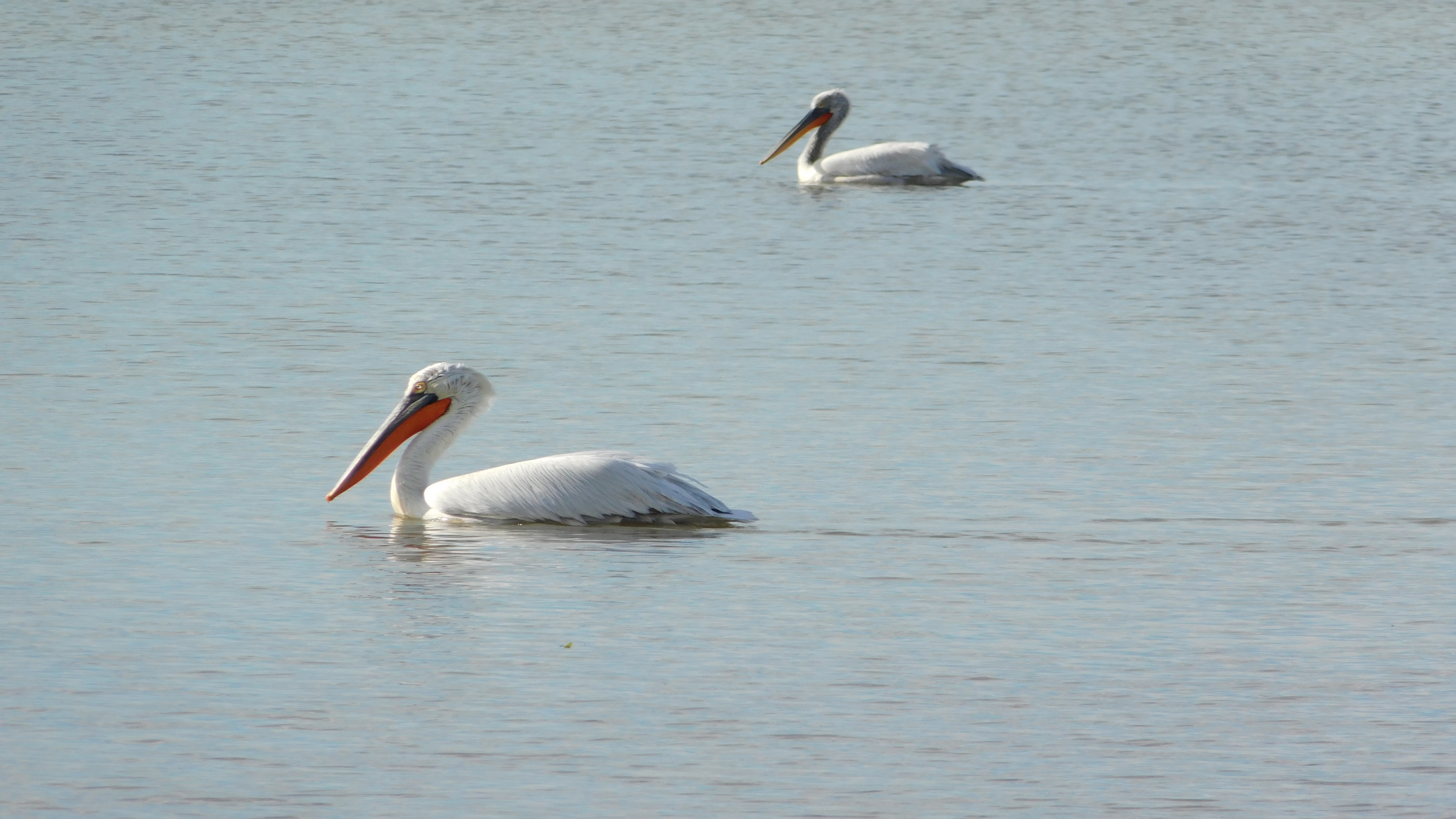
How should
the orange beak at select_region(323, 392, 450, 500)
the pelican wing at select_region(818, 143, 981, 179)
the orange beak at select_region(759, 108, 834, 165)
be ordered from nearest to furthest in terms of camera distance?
the orange beak at select_region(323, 392, 450, 500), the pelican wing at select_region(818, 143, 981, 179), the orange beak at select_region(759, 108, 834, 165)

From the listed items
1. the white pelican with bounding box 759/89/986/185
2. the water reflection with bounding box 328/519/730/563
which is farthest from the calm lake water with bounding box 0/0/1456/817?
the white pelican with bounding box 759/89/986/185

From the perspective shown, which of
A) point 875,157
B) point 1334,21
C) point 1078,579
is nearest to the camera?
point 1078,579

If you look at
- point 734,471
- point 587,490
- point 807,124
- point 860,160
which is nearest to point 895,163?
point 860,160

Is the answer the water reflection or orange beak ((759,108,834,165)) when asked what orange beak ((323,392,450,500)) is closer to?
the water reflection

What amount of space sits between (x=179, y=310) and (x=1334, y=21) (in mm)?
18282

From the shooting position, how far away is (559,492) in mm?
6426

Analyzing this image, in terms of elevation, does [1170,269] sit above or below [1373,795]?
below

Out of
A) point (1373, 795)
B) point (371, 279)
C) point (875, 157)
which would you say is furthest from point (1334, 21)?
point (1373, 795)

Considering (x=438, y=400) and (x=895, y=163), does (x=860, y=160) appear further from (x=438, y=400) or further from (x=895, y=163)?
A: (x=438, y=400)

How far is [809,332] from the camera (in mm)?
9195

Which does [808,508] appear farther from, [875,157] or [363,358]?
[875,157]

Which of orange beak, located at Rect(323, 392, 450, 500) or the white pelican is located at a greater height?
orange beak, located at Rect(323, 392, 450, 500)

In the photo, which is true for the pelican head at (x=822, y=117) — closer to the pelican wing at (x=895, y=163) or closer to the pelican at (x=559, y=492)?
the pelican wing at (x=895, y=163)

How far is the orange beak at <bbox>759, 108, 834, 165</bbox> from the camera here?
1530 centimetres
